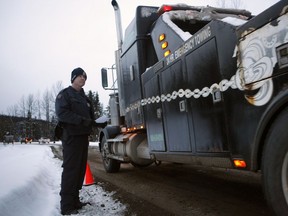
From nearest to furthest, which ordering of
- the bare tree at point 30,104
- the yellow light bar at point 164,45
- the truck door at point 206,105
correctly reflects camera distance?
the truck door at point 206,105, the yellow light bar at point 164,45, the bare tree at point 30,104

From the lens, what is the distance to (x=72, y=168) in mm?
3809

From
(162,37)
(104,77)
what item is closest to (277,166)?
(162,37)

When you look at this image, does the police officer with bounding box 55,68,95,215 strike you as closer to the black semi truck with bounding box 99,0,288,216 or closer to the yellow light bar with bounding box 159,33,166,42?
the black semi truck with bounding box 99,0,288,216

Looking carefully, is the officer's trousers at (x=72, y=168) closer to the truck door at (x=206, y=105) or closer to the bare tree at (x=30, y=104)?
the truck door at (x=206, y=105)

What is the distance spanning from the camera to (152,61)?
17.4 feet

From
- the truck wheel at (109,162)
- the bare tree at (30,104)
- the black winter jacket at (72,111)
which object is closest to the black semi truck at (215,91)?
the black winter jacket at (72,111)

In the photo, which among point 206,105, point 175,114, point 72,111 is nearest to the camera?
point 206,105

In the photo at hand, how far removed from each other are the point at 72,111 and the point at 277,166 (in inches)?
109

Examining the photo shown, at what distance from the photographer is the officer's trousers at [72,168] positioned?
3.65 metres

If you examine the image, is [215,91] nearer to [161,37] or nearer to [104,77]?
[161,37]

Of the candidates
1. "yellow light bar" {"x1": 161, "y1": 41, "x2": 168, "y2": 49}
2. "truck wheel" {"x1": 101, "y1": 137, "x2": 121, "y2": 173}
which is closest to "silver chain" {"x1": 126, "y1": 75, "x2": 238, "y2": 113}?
"yellow light bar" {"x1": 161, "y1": 41, "x2": 168, "y2": 49}

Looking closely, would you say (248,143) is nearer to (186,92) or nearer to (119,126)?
(186,92)

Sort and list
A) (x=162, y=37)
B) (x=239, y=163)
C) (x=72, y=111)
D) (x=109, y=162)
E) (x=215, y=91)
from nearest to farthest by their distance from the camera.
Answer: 1. (x=239, y=163)
2. (x=215, y=91)
3. (x=72, y=111)
4. (x=162, y=37)
5. (x=109, y=162)

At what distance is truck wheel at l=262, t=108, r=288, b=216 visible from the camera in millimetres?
1973
